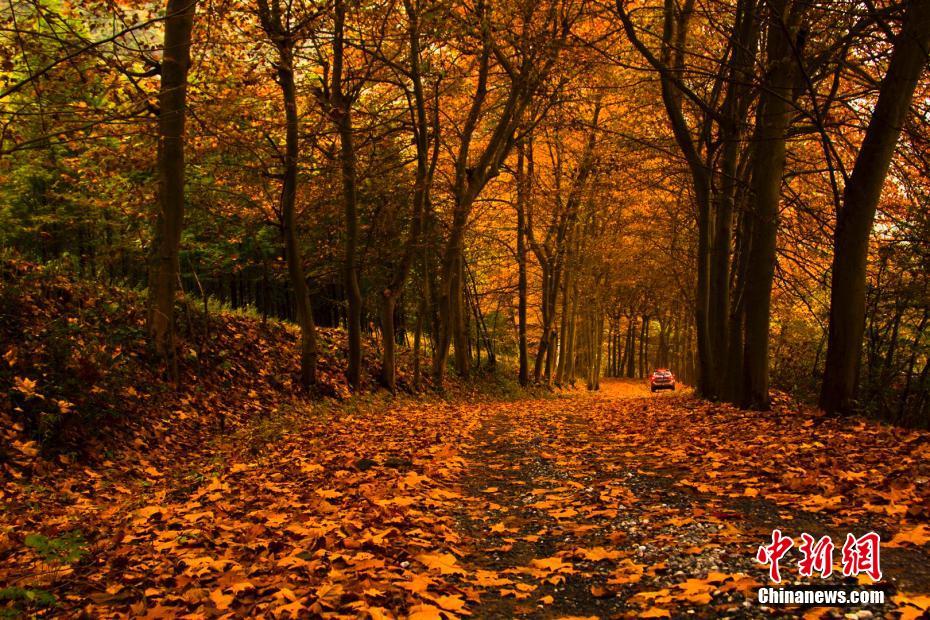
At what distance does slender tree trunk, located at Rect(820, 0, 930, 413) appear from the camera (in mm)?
7570

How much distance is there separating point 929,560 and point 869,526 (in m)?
0.66

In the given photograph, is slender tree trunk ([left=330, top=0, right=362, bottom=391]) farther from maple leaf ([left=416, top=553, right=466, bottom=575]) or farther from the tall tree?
maple leaf ([left=416, top=553, right=466, bottom=575])

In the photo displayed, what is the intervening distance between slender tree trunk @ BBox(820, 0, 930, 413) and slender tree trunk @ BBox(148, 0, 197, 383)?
10.1m

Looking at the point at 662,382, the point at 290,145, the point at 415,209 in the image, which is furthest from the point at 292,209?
the point at 662,382

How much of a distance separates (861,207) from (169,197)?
10506mm

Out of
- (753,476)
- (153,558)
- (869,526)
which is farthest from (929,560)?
(153,558)

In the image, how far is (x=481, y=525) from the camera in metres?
5.01

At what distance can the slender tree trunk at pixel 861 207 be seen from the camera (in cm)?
757

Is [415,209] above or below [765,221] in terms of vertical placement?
above

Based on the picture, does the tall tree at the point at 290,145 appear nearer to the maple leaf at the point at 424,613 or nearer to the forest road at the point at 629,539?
the forest road at the point at 629,539

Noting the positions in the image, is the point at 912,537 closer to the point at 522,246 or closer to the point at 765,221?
the point at 765,221

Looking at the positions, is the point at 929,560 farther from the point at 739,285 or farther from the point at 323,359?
the point at 323,359

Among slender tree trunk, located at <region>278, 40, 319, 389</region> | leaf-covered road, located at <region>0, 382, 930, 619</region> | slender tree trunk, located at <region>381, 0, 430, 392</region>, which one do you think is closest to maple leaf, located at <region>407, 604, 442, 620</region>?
leaf-covered road, located at <region>0, 382, 930, 619</region>

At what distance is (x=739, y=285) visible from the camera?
14.6 metres
